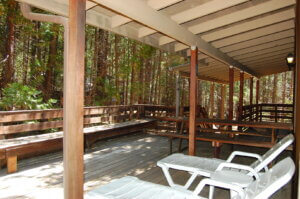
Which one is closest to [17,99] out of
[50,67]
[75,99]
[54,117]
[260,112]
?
[54,117]

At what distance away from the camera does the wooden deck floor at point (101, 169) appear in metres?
3.28

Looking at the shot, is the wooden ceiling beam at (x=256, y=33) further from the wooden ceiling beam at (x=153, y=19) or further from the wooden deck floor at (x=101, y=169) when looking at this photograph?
the wooden deck floor at (x=101, y=169)

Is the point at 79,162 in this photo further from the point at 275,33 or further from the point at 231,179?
the point at 275,33

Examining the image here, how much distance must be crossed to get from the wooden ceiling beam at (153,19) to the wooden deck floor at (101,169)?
230 cm

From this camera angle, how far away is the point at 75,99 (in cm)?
200

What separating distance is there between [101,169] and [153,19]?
2769mm

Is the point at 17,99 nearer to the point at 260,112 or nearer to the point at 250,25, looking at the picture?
the point at 250,25

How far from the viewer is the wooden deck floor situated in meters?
3.28

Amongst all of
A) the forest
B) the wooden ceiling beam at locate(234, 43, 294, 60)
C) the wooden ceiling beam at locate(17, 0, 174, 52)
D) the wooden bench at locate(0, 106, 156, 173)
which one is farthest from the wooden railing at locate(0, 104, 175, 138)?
the wooden ceiling beam at locate(234, 43, 294, 60)

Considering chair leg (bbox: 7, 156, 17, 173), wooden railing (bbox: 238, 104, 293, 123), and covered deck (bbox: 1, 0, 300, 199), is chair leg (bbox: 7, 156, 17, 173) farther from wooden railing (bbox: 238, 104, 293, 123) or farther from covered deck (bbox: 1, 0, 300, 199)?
wooden railing (bbox: 238, 104, 293, 123)

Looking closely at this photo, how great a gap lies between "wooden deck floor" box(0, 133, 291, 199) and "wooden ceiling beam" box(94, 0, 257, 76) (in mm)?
2302

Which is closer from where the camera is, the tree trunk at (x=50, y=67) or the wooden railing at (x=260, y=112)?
the wooden railing at (x=260, y=112)

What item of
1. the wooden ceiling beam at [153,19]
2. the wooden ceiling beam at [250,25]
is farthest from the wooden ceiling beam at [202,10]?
the wooden ceiling beam at [250,25]

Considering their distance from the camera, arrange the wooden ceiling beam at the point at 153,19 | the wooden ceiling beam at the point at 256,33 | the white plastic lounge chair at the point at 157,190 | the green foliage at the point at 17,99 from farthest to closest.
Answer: the green foliage at the point at 17,99, the wooden ceiling beam at the point at 256,33, the wooden ceiling beam at the point at 153,19, the white plastic lounge chair at the point at 157,190
